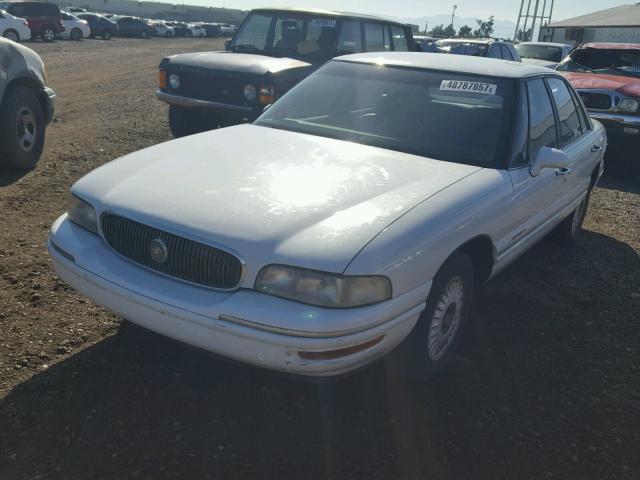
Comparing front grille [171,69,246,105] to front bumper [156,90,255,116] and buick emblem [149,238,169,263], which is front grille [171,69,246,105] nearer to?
front bumper [156,90,255,116]

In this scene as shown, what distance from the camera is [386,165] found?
3354mm

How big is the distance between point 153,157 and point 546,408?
2.52 m

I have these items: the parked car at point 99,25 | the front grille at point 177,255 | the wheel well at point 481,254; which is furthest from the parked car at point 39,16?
the wheel well at point 481,254

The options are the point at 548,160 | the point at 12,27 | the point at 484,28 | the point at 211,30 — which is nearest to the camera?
the point at 548,160

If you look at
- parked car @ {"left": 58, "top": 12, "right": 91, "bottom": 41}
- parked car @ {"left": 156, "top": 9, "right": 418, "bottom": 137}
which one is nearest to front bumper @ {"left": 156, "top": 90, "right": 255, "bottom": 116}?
parked car @ {"left": 156, "top": 9, "right": 418, "bottom": 137}

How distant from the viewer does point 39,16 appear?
28438mm

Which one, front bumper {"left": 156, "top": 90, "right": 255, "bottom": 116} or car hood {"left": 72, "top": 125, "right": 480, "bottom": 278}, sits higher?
car hood {"left": 72, "top": 125, "right": 480, "bottom": 278}

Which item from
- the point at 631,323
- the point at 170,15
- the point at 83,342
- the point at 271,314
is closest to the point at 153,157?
the point at 83,342

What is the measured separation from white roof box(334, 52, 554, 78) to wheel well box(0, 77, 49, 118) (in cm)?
377

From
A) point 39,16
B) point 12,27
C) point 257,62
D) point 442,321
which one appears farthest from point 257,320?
point 39,16

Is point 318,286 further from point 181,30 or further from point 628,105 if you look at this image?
point 181,30

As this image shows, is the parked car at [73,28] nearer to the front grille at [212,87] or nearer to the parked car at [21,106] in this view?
the front grille at [212,87]

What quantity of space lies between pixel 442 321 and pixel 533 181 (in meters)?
1.19

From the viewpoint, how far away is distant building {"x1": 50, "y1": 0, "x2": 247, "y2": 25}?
7419cm
